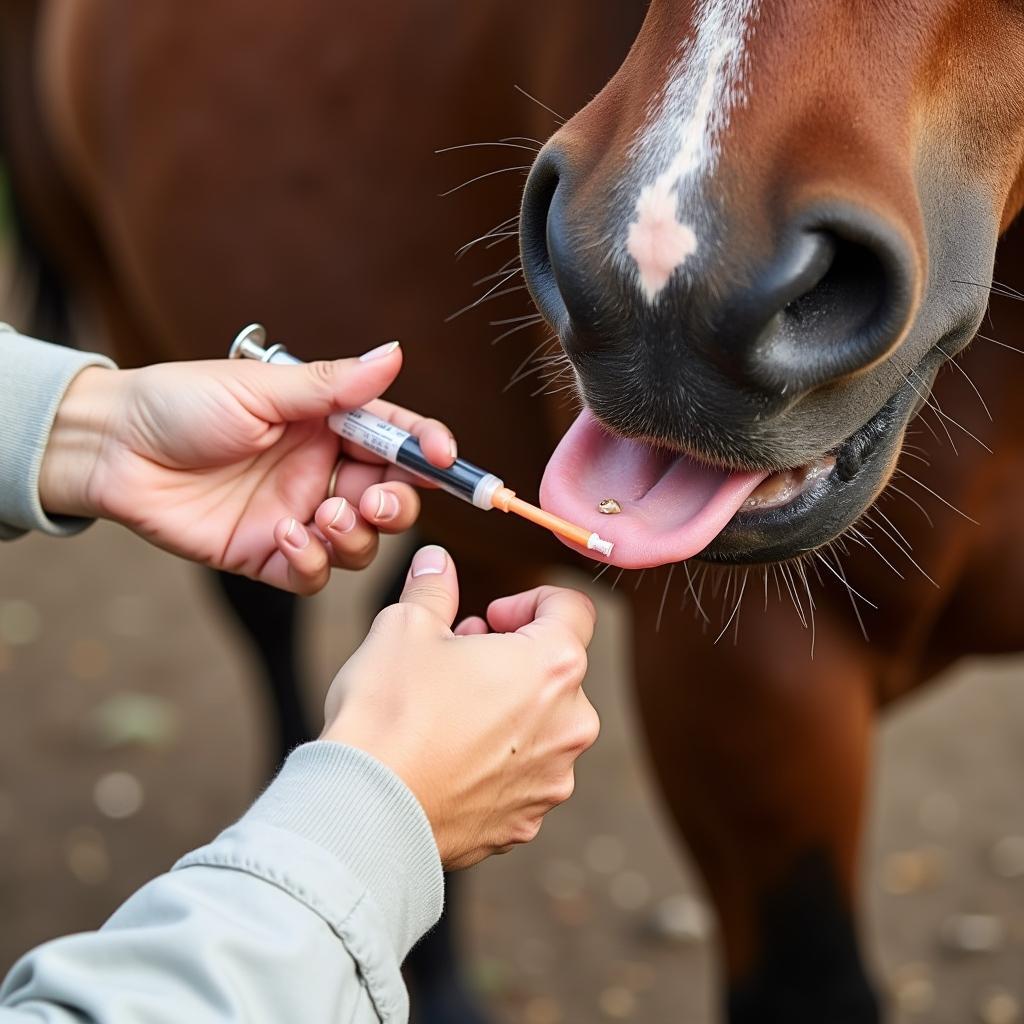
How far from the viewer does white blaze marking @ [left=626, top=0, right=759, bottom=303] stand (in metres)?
0.83

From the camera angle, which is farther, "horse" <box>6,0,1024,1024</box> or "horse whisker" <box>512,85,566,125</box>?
"horse whisker" <box>512,85,566,125</box>

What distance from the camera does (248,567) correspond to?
1.24m

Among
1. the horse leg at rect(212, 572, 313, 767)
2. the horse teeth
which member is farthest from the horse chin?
the horse leg at rect(212, 572, 313, 767)

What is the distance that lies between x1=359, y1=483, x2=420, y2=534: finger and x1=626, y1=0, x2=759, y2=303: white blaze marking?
38 centimetres

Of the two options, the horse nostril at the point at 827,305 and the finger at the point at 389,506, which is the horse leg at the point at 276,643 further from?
the horse nostril at the point at 827,305

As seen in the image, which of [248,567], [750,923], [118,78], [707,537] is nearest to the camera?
[707,537]

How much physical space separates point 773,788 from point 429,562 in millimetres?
664

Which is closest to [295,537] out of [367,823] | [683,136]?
[367,823]

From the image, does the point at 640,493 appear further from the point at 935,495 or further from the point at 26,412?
the point at 26,412

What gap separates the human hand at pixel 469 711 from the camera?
0.87m

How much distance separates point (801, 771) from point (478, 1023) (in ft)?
3.52

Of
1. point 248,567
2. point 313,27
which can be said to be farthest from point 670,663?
point 313,27

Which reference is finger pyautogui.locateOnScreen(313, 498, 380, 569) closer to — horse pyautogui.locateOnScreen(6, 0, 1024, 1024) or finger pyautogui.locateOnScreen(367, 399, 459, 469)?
finger pyautogui.locateOnScreen(367, 399, 459, 469)

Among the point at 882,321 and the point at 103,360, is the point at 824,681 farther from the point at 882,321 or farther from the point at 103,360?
the point at 103,360
